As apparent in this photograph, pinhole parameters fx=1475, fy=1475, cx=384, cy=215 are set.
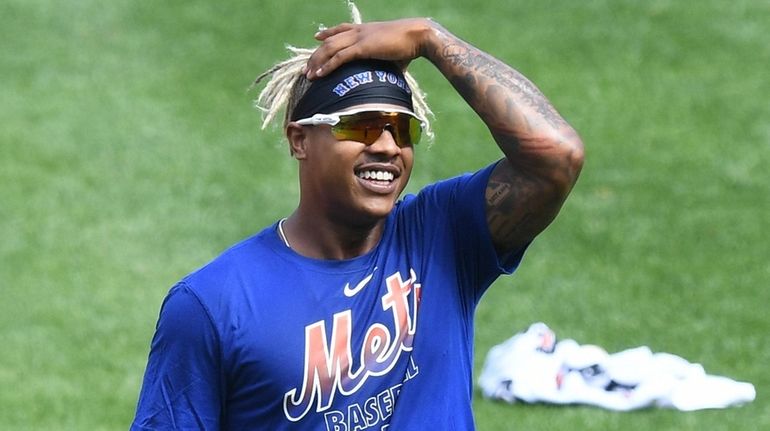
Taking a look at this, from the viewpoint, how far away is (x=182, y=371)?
13.1 ft

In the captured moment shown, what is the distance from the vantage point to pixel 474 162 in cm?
1116

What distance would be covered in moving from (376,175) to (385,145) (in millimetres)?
90

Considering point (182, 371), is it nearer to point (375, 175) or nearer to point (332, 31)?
point (375, 175)

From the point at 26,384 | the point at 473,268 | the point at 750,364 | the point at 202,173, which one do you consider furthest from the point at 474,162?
the point at 473,268

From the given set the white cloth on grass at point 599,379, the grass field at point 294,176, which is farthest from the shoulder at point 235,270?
the white cloth on grass at point 599,379

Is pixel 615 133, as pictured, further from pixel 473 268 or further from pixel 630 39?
pixel 473 268

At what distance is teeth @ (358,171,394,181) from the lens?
4.19m

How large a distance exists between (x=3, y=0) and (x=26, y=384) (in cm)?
642

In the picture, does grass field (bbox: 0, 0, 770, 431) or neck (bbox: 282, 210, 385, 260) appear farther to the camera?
grass field (bbox: 0, 0, 770, 431)

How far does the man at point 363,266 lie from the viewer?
4.02 metres

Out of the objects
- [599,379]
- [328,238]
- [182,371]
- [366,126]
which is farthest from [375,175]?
[599,379]

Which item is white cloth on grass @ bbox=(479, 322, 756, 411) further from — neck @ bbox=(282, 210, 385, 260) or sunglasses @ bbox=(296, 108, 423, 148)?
sunglasses @ bbox=(296, 108, 423, 148)

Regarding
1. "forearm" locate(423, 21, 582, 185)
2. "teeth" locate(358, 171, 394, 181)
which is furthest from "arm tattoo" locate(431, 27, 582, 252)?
"teeth" locate(358, 171, 394, 181)

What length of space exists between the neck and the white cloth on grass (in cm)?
410
